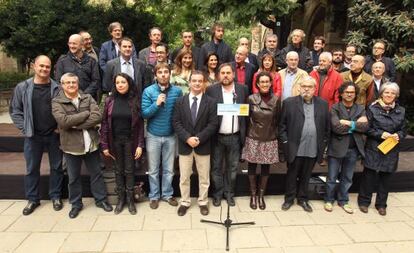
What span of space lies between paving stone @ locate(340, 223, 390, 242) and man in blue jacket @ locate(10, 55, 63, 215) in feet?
12.7

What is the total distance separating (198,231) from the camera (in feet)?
14.7

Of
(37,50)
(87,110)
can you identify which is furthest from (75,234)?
(37,50)

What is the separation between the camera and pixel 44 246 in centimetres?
410

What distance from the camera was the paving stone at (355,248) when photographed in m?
4.13

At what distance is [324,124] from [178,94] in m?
2.02

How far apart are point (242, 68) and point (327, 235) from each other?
270 cm

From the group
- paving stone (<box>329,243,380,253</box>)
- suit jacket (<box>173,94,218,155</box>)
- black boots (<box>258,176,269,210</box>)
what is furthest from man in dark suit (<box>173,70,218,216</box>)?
paving stone (<box>329,243,380,253</box>)

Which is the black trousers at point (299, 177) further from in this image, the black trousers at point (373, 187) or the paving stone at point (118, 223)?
the paving stone at point (118, 223)

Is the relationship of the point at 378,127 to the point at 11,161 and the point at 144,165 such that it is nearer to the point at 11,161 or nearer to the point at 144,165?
the point at 144,165

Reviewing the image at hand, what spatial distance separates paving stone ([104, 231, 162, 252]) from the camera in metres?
4.07

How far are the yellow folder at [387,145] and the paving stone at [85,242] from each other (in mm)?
3728

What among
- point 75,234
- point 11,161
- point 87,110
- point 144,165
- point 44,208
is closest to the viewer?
point 75,234

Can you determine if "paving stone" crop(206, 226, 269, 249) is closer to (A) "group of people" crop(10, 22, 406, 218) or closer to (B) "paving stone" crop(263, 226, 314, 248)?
(B) "paving stone" crop(263, 226, 314, 248)

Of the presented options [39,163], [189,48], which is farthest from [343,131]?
[39,163]
